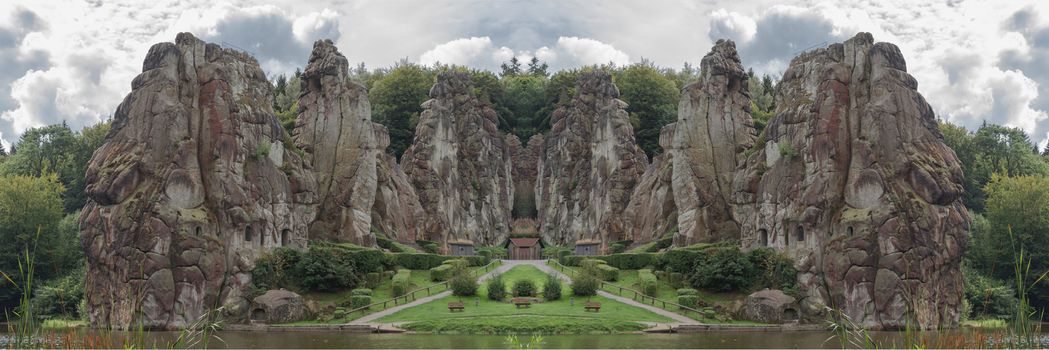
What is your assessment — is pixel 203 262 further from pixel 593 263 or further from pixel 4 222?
pixel 593 263

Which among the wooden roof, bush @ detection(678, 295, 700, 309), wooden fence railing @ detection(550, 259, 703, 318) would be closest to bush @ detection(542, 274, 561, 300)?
wooden fence railing @ detection(550, 259, 703, 318)

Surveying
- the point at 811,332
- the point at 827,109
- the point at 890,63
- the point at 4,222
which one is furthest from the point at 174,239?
the point at 890,63

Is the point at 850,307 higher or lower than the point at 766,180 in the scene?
lower

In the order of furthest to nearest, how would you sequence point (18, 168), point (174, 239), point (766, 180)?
point (18, 168)
point (766, 180)
point (174, 239)

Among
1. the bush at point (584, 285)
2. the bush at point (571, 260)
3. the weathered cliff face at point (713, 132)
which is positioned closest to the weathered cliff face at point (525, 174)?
the bush at point (571, 260)

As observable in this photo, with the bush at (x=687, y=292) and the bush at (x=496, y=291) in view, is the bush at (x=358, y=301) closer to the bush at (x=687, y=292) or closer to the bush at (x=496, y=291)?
the bush at (x=496, y=291)

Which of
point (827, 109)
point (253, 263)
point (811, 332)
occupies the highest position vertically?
point (827, 109)

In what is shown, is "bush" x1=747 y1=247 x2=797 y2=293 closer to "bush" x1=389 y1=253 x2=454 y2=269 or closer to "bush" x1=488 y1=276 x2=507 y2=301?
"bush" x1=488 y1=276 x2=507 y2=301

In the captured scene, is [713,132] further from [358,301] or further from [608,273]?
[358,301]
